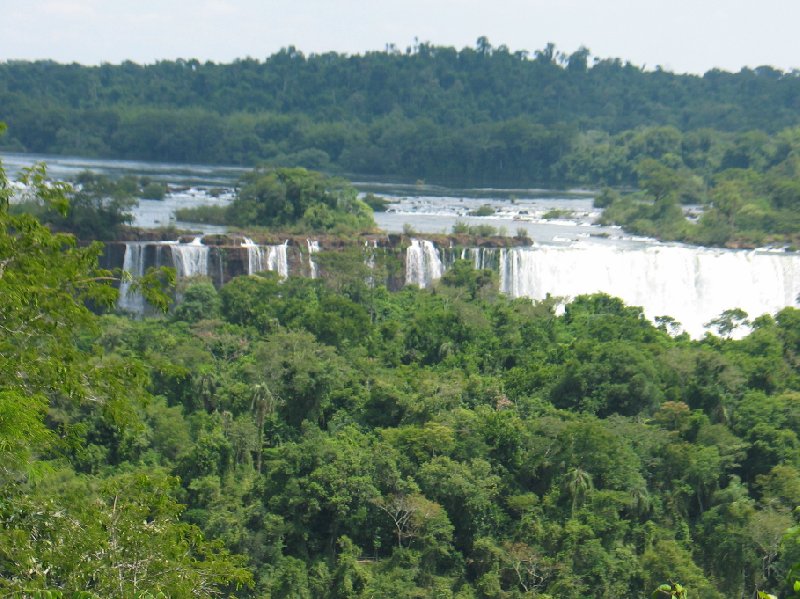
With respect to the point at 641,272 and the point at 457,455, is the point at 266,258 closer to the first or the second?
the point at 641,272

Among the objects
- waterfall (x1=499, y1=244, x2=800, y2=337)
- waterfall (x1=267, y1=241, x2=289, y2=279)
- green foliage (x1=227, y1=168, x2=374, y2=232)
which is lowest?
waterfall (x1=499, y1=244, x2=800, y2=337)

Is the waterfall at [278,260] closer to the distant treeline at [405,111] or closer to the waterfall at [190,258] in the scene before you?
the waterfall at [190,258]

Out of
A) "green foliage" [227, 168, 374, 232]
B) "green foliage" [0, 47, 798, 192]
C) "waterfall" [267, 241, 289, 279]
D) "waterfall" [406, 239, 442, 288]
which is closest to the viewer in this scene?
"waterfall" [267, 241, 289, 279]

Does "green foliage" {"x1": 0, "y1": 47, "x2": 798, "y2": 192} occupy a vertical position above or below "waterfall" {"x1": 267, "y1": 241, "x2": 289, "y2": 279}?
above

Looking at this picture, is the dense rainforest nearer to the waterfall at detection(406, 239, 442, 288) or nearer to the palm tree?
the palm tree

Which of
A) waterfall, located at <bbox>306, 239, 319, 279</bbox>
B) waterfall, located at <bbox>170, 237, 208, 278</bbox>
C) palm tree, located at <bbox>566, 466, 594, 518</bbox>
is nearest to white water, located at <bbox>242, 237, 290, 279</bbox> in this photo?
waterfall, located at <bbox>306, 239, 319, 279</bbox>

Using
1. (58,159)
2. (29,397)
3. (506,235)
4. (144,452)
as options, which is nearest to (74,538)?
(29,397)

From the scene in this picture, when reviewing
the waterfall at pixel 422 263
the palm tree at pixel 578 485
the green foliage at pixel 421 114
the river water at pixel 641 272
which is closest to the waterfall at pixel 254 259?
the river water at pixel 641 272

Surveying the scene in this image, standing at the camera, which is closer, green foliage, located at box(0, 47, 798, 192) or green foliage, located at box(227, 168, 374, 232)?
green foliage, located at box(227, 168, 374, 232)
